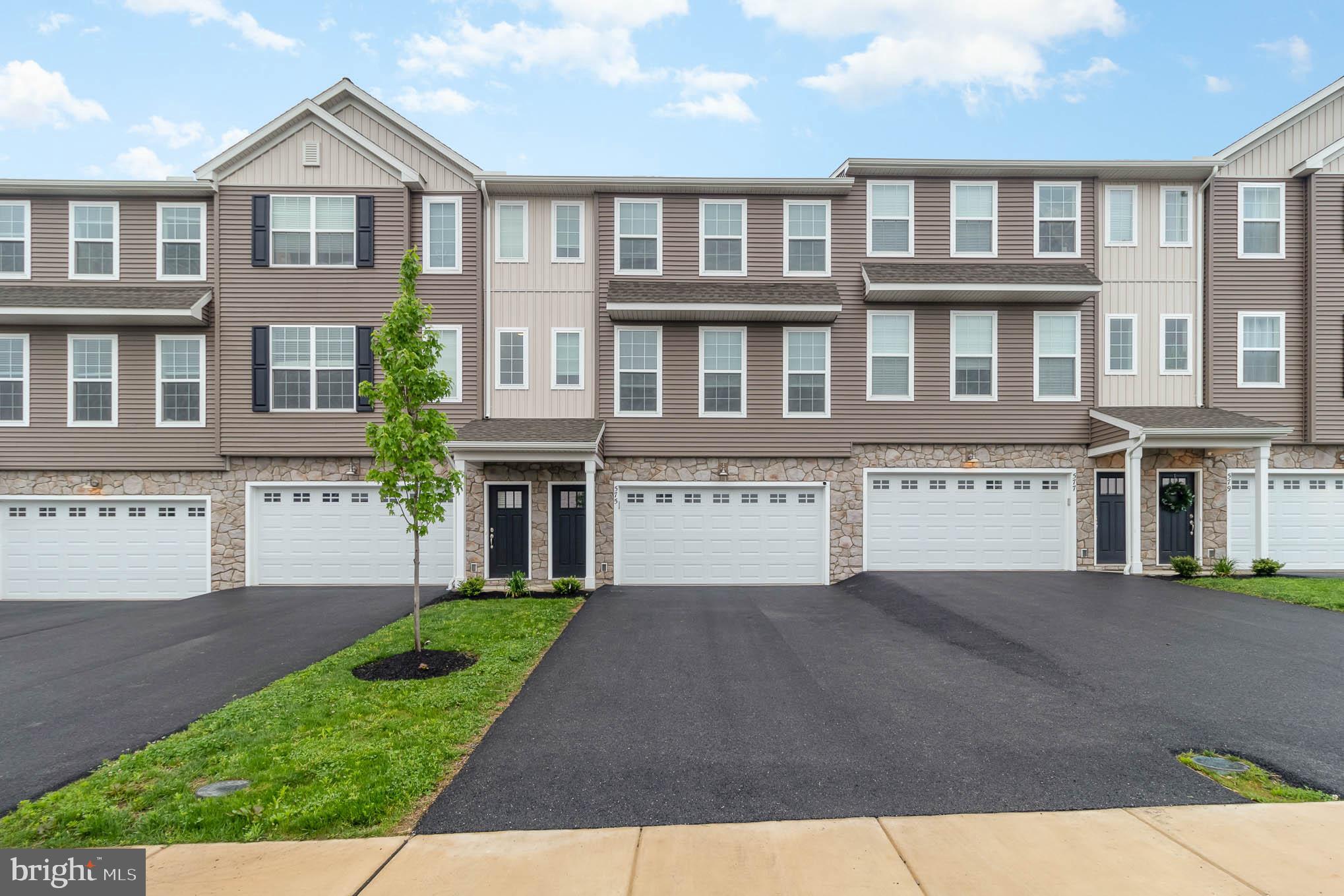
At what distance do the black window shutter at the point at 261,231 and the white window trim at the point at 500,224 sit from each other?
4.76m

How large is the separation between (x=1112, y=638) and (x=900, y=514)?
603cm

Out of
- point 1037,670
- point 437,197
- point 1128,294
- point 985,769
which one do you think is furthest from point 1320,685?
point 437,197

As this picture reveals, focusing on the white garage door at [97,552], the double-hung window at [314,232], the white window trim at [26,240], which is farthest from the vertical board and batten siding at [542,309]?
the white window trim at [26,240]

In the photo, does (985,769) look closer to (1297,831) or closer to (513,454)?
(1297,831)

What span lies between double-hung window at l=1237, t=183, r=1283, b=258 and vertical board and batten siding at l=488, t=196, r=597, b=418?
47.0ft

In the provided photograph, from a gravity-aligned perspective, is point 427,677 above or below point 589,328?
below

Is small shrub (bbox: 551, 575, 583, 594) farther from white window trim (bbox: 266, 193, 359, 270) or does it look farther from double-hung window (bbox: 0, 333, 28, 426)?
double-hung window (bbox: 0, 333, 28, 426)

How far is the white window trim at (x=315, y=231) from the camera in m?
13.8

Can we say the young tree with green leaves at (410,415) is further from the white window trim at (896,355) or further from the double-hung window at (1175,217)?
the double-hung window at (1175,217)

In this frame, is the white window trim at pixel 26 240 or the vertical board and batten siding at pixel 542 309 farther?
the vertical board and batten siding at pixel 542 309

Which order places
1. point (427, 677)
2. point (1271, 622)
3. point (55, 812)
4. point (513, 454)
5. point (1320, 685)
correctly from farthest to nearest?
point (513, 454)
point (1271, 622)
point (427, 677)
point (1320, 685)
point (55, 812)

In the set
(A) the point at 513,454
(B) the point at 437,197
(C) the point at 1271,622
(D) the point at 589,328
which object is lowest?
(C) the point at 1271,622

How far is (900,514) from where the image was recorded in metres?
14.3

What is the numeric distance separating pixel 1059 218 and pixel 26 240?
22549 mm
